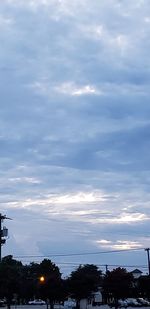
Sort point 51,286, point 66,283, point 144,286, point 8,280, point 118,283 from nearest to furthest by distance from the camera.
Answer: point 118,283, point 51,286, point 66,283, point 8,280, point 144,286

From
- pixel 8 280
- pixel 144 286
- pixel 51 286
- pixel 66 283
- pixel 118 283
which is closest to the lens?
pixel 118 283

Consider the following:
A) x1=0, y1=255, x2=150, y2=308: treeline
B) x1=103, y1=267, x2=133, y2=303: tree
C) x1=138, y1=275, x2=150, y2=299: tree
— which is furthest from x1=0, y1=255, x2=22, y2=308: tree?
x1=138, y1=275, x2=150, y2=299: tree

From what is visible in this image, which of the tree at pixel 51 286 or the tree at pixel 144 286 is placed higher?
the tree at pixel 144 286

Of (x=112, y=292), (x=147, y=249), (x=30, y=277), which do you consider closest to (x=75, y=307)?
(x=112, y=292)

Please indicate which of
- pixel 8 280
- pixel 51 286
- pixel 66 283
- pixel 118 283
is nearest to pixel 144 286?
pixel 66 283

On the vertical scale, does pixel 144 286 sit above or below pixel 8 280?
above

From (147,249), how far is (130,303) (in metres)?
12.5

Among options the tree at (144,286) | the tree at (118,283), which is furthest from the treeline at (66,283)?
the tree at (144,286)

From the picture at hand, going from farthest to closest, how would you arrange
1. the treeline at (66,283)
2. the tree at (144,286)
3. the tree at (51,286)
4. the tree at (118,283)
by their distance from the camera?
the tree at (144,286), the tree at (51,286), the treeline at (66,283), the tree at (118,283)

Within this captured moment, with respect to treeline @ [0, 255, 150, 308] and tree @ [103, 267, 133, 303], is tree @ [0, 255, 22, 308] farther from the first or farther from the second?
tree @ [103, 267, 133, 303]

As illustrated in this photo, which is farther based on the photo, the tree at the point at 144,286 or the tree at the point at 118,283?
the tree at the point at 144,286

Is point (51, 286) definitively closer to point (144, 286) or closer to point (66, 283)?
point (66, 283)

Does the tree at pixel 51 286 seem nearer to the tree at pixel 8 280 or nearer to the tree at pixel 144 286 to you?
the tree at pixel 8 280

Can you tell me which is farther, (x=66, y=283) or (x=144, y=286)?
(x=144, y=286)
